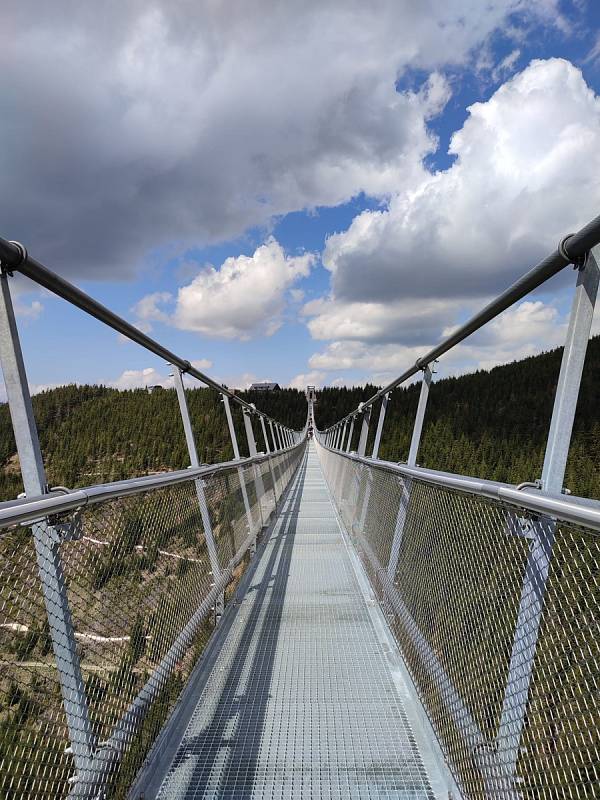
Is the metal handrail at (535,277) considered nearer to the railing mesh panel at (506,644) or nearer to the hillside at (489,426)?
the railing mesh panel at (506,644)

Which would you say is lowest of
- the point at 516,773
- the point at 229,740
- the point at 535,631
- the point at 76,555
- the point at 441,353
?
the point at 229,740

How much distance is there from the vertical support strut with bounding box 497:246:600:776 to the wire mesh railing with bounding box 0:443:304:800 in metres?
1.11

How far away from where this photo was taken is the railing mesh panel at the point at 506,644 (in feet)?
3.67

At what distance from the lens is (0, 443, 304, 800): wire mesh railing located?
1.15m

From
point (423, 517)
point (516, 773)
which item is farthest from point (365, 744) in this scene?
point (423, 517)

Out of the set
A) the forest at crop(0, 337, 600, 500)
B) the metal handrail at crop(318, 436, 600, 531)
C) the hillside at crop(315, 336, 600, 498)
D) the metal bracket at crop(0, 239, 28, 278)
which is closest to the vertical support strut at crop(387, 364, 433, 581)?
the metal handrail at crop(318, 436, 600, 531)

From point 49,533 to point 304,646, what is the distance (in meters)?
1.95

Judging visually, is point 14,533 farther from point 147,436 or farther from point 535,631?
point 147,436

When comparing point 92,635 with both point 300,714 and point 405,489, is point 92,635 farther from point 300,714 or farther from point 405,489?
point 405,489

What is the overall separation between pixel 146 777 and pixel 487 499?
54.8 inches

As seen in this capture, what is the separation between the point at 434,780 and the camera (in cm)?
177

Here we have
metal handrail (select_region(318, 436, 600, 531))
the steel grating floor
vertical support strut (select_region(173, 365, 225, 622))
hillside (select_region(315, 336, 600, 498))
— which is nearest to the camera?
metal handrail (select_region(318, 436, 600, 531))

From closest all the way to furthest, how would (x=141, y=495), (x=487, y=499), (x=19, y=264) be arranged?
(x=19, y=264) → (x=487, y=499) → (x=141, y=495)

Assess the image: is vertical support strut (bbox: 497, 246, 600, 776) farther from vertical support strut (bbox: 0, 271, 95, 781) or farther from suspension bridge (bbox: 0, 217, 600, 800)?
vertical support strut (bbox: 0, 271, 95, 781)
